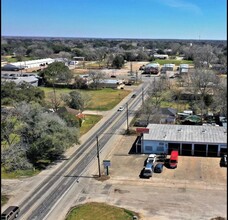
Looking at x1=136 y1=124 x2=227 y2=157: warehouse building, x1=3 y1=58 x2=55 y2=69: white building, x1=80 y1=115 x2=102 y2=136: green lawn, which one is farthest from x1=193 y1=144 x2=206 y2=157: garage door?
x1=3 y1=58 x2=55 y2=69: white building

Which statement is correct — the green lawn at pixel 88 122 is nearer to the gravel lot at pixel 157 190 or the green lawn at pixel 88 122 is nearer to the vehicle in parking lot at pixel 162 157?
the gravel lot at pixel 157 190

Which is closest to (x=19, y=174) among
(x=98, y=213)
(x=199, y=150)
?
(x=98, y=213)

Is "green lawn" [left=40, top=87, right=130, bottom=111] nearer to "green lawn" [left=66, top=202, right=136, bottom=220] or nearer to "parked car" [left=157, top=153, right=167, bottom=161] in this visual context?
"parked car" [left=157, top=153, right=167, bottom=161]

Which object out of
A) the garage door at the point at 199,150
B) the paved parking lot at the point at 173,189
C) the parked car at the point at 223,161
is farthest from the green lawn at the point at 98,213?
the garage door at the point at 199,150

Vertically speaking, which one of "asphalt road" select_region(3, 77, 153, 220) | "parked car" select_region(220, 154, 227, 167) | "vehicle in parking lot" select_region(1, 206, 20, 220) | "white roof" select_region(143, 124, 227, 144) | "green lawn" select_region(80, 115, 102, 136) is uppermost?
"white roof" select_region(143, 124, 227, 144)

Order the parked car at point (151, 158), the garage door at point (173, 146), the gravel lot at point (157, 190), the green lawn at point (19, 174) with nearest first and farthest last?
the gravel lot at point (157, 190) < the green lawn at point (19, 174) < the parked car at point (151, 158) < the garage door at point (173, 146)
